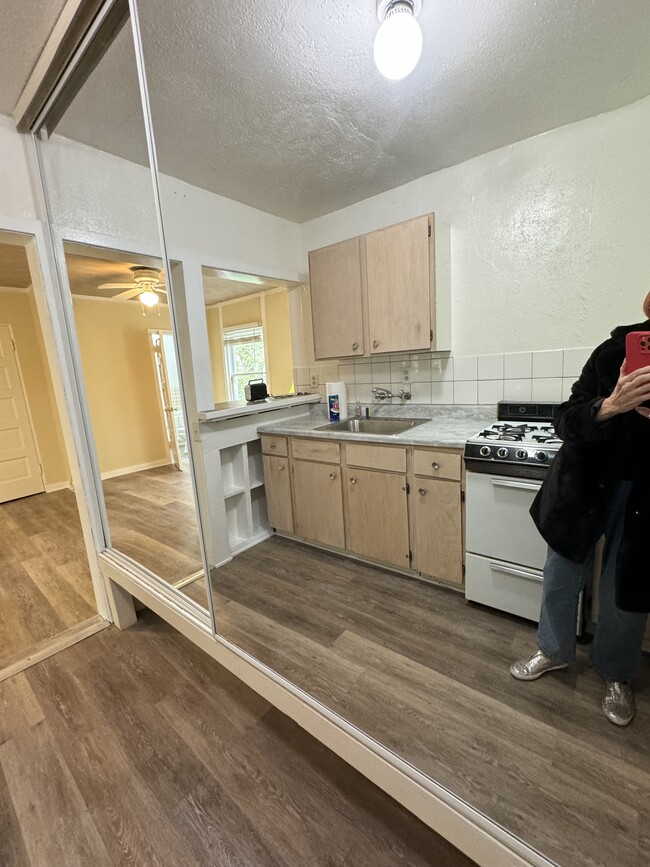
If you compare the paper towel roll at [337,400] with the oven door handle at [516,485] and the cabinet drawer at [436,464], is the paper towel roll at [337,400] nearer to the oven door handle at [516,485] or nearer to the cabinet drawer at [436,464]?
the cabinet drawer at [436,464]

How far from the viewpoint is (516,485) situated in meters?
1.59

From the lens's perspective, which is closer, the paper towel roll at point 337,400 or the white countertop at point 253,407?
the white countertop at point 253,407

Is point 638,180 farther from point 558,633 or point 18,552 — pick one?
point 18,552

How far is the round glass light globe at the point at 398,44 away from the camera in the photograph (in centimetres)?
120

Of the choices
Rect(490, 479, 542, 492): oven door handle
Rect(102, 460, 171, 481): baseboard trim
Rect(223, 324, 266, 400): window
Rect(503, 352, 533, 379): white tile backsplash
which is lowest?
Rect(102, 460, 171, 481): baseboard trim

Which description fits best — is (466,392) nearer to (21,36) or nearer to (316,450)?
(316,450)

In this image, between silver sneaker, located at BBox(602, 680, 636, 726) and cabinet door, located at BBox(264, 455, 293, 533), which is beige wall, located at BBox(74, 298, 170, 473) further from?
silver sneaker, located at BBox(602, 680, 636, 726)

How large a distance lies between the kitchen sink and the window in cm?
269

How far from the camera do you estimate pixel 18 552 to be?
2889mm

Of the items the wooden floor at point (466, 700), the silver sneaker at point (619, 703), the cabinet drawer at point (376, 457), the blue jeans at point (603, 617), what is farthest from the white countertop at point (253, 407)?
the silver sneaker at point (619, 703)

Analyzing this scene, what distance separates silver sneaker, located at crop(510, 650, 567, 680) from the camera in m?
1.44

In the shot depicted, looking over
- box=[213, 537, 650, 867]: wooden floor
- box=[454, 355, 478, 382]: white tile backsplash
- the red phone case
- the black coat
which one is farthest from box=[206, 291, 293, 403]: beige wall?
the red phone case

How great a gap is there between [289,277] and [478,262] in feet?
4.65

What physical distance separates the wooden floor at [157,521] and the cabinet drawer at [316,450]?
28.6 inches
